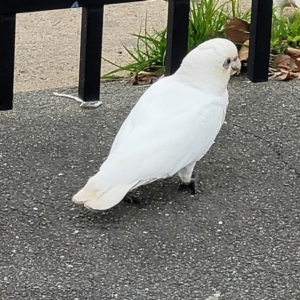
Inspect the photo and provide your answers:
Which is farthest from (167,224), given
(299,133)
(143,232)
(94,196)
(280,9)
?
(280,9)

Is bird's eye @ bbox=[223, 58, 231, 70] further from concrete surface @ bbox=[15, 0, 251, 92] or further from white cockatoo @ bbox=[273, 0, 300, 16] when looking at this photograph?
white cockatoo @ bbox=[273, 0, 300, 16]

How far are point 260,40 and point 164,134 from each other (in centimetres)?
139

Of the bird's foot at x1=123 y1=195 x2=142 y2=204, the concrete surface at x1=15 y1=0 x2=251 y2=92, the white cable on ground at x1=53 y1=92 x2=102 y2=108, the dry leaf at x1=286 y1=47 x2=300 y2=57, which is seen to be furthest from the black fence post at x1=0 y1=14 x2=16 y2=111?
the dry leaf at x1=286 y1=47 x2=300 y2=57

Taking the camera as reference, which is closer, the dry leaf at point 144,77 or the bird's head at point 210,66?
the bird's head at point 210,66

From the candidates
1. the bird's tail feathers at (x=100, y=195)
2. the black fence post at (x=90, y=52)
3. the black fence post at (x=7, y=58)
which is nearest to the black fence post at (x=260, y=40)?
the black fence post at (x=90, y=52)

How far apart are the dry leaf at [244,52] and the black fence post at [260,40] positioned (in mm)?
125

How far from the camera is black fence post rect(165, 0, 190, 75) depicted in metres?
4.25

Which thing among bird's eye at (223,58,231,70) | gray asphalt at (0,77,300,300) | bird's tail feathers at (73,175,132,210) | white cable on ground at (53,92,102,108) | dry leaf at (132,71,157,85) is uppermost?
bird's eye at (223,58,231,70)

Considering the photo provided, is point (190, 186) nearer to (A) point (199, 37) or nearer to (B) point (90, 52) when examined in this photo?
(B) point (90, 52)

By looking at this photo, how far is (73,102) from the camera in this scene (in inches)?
169

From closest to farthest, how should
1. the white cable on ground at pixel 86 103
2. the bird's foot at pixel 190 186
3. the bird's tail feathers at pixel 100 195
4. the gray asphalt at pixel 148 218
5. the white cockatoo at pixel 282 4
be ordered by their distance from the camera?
the gray asphalt at pixel 148 218 < the bird's tail feathers at pixel 100 195 < the bird's foot at pixel 190 186 < the white cable on ground at pixel 86 103 < the white cockatoo at pixel 282 4

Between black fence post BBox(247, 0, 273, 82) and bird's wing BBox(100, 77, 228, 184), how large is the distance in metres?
1.10

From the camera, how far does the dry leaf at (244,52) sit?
4664mm

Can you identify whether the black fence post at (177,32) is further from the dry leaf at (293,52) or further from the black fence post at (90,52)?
the dry leaf at (293,52)
